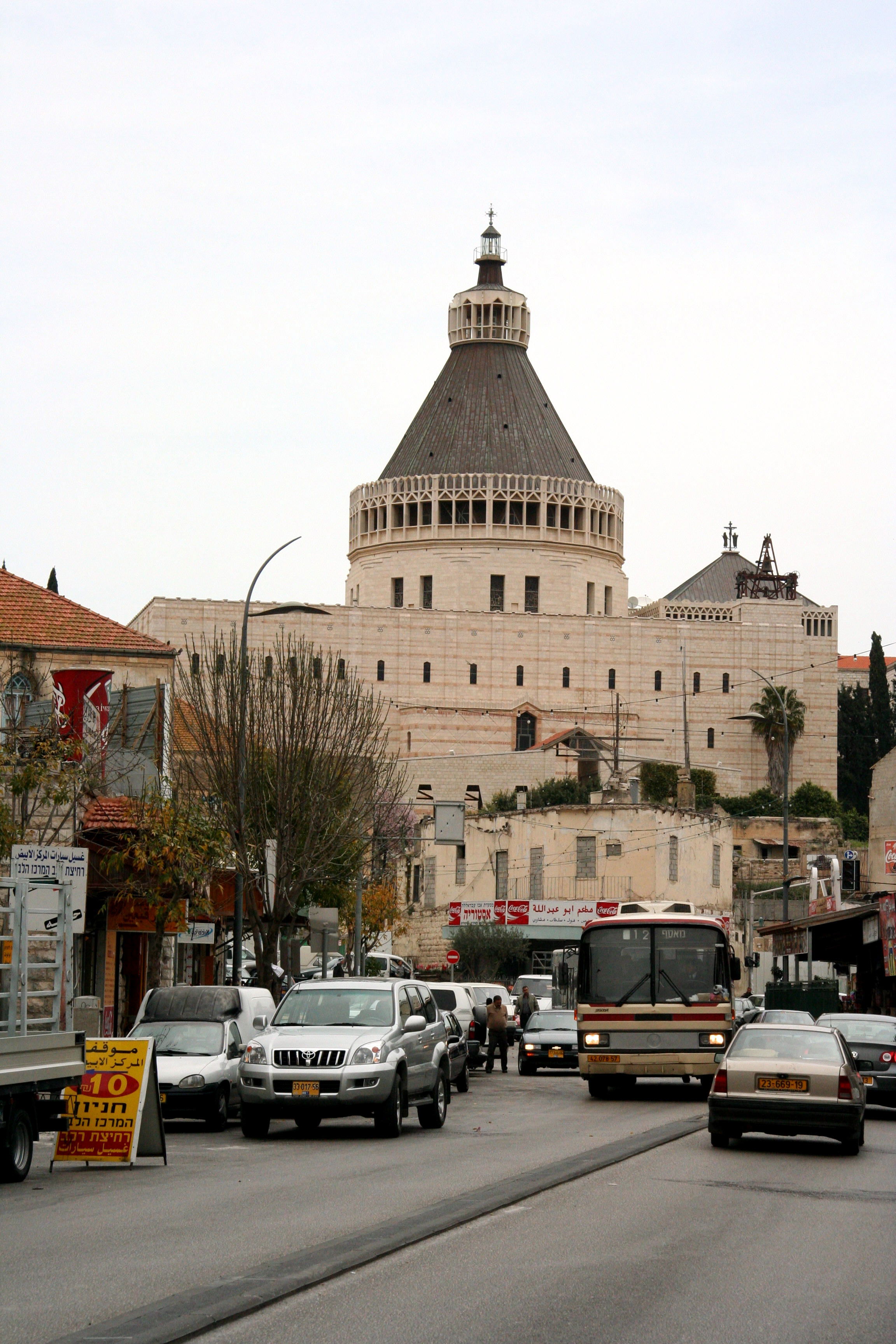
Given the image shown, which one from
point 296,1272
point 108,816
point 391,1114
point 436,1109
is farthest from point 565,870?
point 296,1272

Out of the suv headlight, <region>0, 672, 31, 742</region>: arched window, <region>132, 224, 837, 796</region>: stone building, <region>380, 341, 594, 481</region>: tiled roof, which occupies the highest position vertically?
<region>380, 341, 594, 481</region>: tiled roof

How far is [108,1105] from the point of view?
15.8 m

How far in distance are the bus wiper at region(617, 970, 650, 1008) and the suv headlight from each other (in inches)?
290

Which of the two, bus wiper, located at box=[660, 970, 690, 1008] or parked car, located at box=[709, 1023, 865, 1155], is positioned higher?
bus wiper, located at box=[660, 970, 690, 1008]

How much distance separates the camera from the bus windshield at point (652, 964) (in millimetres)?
25234

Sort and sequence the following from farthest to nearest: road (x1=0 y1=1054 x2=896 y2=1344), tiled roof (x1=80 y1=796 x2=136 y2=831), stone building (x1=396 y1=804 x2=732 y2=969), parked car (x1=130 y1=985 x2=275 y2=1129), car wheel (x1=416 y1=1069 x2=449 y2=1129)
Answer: stone building (x1=396 y1=804 x2=732 y2=969) → tiled roof (x1=80 y1=796 x2=136 y2=831) → parked car (x1=130 y1=985 x2=275 y2=1129) → car wheel (x1=416 y1=1069 x2=449 y2=1129) → road (x1=0 y1=1054 x2=896 y2=1344)

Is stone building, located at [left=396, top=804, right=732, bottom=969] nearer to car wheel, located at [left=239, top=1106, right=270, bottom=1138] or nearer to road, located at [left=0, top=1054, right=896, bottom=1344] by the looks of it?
car wheel, located at [left=239, top=1106, right=270, bottom=1138]

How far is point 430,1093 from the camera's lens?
20.1m

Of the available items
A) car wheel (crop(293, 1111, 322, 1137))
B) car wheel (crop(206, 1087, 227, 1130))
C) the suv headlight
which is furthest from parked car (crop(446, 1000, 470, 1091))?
the suv headlight

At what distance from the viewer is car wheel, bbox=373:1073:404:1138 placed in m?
18.6

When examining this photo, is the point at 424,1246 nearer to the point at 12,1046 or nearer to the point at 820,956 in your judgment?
the point at 12,1046

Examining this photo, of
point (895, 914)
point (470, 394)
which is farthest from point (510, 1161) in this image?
point (470, 394)

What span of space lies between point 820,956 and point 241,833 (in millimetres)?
23896

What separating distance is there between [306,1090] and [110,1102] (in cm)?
278
